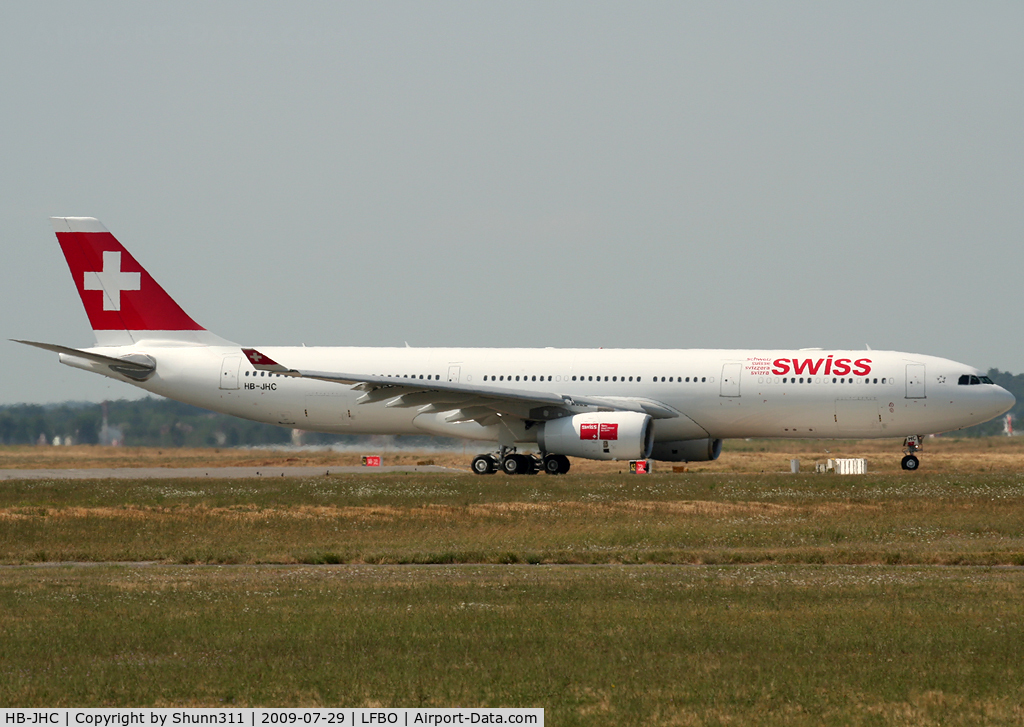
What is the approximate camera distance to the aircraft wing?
3334 centimetres

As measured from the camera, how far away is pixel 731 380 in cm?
3500

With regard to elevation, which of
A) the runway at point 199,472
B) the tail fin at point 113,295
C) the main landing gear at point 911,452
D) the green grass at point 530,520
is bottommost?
the green grass at point 530,520

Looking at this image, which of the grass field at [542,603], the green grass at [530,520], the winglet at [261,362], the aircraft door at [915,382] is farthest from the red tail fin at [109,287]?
the aircraft door at [915,382]

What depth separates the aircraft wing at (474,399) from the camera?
109ft

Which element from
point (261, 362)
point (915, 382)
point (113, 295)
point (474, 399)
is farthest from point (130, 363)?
point (915, 382)

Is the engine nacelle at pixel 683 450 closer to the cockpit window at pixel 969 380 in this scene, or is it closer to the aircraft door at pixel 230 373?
the cockpit window at pixel 969 380

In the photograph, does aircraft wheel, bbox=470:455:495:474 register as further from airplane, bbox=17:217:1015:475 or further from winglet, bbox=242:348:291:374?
winglet, bbox=242:348:291:374

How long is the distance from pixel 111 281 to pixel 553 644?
31.4 meters

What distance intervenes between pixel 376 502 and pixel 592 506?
4808 mm

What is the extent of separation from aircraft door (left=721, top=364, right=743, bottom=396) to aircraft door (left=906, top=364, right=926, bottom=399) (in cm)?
463
